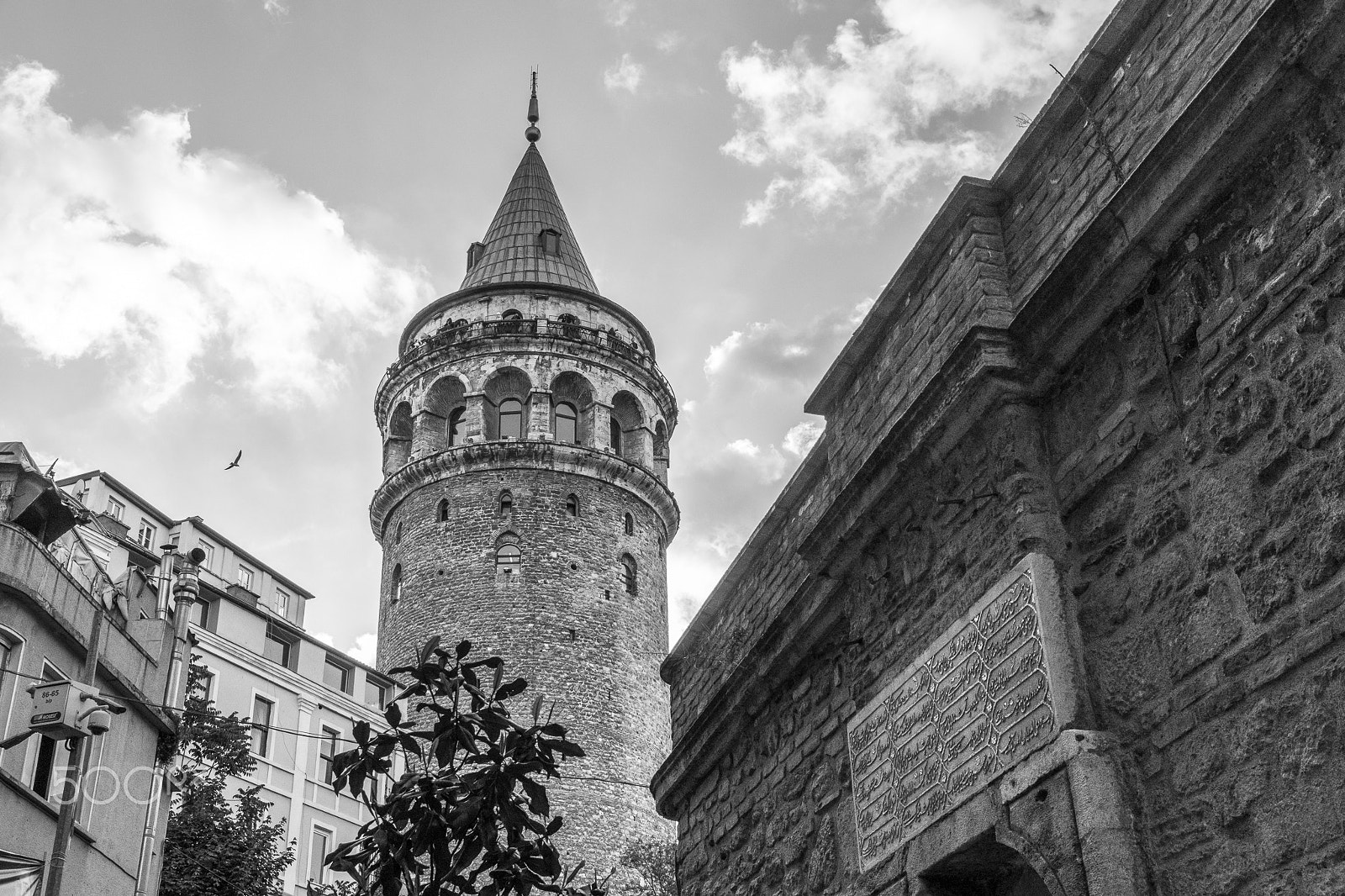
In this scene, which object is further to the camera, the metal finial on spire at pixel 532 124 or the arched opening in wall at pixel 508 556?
the metal finial on spire at pixel 532 124

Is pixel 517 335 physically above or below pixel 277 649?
above

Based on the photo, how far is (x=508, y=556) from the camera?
33562 mm

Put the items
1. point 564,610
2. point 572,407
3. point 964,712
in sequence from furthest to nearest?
point 572,407 → point 564,610 → point 964,712

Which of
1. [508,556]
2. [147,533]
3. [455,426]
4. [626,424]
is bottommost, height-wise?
[508,556]

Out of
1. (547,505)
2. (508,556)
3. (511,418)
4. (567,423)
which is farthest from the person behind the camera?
(567,423)

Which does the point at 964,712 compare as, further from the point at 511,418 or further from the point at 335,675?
the point at 335,675

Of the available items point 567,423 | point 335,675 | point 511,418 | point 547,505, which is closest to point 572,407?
point 567,423

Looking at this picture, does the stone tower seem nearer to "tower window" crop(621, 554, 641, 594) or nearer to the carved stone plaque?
"tower window" crop(621, 554, 641, 594)

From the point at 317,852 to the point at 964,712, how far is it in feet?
96.3

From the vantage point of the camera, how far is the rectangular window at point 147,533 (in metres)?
49.0

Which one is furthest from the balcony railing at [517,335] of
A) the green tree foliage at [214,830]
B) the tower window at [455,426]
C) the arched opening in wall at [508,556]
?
the green tree foliage at [214,830]

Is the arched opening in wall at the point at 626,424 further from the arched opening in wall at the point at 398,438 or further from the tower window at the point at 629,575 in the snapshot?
the arched opening in wall at the point at 398,438

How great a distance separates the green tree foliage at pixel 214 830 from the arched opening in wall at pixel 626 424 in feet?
50.7

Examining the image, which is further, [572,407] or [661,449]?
[661,449]
